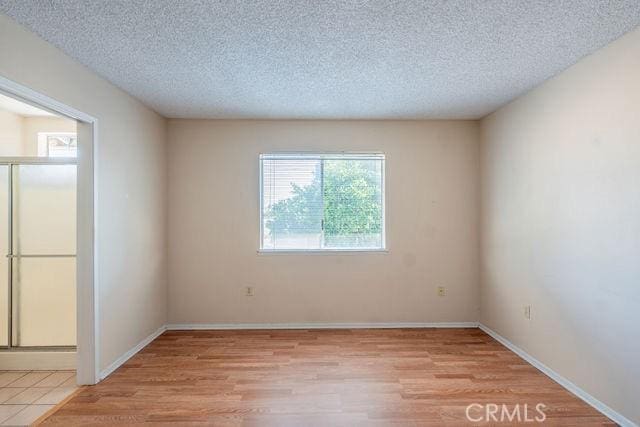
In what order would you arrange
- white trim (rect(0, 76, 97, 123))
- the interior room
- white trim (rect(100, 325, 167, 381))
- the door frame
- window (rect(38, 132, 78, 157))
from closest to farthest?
white trim (rect(0, 76, 97, 123)), the interior room, the door frame, white trim (rect(100, 325, 167, 381)), window (rect(38, 132, 78, 157))

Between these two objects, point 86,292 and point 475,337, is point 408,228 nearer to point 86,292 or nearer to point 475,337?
point 475,337

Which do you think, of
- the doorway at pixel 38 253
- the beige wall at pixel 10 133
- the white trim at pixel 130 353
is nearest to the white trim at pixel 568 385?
the white trim at pixel 130 353

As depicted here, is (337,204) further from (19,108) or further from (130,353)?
(19,108)

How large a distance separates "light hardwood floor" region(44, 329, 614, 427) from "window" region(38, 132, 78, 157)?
242 cm

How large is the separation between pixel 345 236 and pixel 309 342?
1258mm

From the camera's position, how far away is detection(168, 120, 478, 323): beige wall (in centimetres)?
412

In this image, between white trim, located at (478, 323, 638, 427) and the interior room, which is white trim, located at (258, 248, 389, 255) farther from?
white trim, located at (478, 323, 638, 427)

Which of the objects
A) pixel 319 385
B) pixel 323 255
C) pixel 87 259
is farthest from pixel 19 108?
pixel 319 385

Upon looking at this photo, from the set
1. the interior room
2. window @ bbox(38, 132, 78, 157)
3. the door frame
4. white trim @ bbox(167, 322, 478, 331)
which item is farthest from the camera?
white trim @ bbox(167, 322, 478, 331)

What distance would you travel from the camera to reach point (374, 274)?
13.6ft

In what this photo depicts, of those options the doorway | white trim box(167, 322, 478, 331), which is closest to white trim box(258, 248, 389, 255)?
white trim box(167, 322, 478, 331)

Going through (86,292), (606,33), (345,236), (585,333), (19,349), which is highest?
(606,33)

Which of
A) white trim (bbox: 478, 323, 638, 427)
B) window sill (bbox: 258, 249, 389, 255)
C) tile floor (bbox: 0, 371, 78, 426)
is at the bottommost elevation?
tile floor (bbox: 0, 371, 78, 426)

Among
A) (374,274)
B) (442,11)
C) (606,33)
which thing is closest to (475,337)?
(374,274)
